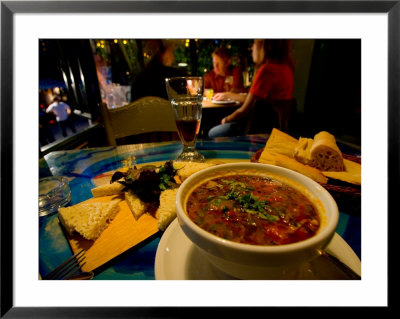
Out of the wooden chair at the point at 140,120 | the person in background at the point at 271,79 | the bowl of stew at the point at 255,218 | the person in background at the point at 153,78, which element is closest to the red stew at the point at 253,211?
the bowl of stew at the point at 255,218

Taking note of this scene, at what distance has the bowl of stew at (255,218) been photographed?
44 cm

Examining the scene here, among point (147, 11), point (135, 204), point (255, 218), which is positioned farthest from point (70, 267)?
point (147, 11)

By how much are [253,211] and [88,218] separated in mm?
597

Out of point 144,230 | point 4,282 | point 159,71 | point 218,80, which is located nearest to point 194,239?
point 144,230

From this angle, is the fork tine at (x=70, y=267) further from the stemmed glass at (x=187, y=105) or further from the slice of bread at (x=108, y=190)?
the stemmed glass at (x=187, y=105)

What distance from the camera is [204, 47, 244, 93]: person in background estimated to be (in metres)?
5.77

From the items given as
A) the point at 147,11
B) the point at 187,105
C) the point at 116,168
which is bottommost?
the point at 116,168

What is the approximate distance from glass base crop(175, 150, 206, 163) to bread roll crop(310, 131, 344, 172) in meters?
0.70

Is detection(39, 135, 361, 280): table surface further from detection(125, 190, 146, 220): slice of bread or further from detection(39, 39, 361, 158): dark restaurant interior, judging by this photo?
detection(39, 39, 361, 158): dark restaurant interior

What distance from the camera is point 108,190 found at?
3.30ft

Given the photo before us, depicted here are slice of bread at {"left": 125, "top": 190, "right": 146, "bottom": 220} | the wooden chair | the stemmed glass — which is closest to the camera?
slice of bread at {"left": 125, "top": 190, "right": 146, "bottom": 220}

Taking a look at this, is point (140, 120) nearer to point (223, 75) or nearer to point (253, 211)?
point (253, 211)

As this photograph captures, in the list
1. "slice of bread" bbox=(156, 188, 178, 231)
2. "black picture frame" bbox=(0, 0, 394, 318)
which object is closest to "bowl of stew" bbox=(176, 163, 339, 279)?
"slice of bread" bbox=(156, 188, 178, 231)

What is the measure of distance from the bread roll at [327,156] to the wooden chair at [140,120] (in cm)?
156
